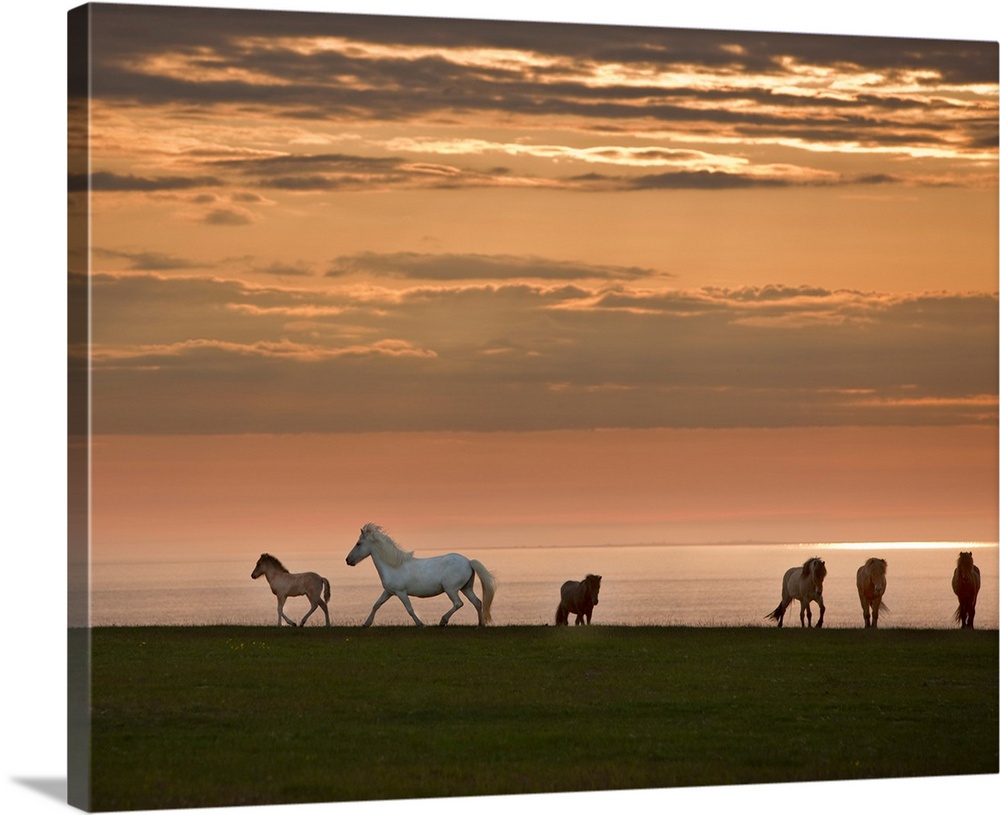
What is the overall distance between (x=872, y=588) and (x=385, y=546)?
5155 mm

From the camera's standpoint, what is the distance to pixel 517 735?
57.4ft

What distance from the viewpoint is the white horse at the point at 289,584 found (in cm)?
1920

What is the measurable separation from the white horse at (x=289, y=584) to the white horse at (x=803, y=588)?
489 cm

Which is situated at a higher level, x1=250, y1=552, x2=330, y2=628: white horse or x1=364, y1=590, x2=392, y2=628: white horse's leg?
x1=250, y1=552, x2=330, y2=628: white horse

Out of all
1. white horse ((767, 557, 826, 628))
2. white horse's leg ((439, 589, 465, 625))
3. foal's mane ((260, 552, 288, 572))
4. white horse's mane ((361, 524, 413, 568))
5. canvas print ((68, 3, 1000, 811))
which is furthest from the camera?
white horse's leg ((439, 589, 465, 625))

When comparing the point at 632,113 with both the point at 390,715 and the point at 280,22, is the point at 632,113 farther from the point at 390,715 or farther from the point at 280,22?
the point at 390,715

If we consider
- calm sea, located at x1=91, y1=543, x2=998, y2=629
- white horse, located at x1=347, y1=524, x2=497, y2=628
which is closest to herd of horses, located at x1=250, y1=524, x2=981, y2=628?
white horse, located at x1=347, y1=524, x2=497, y2=628

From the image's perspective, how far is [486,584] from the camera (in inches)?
812

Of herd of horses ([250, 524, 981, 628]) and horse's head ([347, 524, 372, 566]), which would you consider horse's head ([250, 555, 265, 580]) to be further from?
horse's head ([347, 524, 372, 566])

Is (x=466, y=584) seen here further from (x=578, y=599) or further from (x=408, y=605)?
(x=578, y=599)

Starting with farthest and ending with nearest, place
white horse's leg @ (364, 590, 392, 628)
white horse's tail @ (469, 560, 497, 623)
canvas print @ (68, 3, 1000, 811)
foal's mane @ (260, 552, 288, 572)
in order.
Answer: white horse's leg @ (364, 590, 392, 628), white horse's tail @ (469, 560, 497, 623), foal's mane @ (260, 552, 288, 572), canvas print @ (68, 3, 1000, 811)

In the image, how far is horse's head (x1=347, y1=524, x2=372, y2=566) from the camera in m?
19.1

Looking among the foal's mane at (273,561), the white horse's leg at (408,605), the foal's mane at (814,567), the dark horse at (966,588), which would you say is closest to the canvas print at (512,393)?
the foal's mane at (273,561)

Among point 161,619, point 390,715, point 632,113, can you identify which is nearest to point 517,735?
point 390,715
